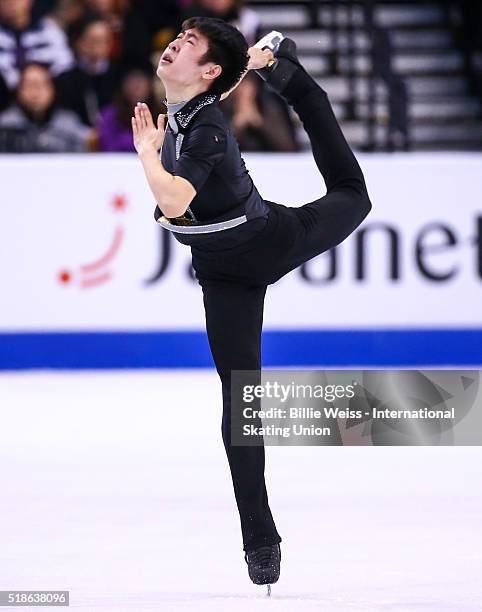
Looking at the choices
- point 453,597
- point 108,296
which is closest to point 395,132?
point 108,296

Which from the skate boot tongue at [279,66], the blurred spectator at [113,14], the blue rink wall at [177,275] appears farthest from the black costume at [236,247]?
the blurred spectator at [113,14]

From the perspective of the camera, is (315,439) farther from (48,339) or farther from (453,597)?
(48,339)

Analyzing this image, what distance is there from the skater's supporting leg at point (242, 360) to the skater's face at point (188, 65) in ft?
1.64

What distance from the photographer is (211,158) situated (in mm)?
3068

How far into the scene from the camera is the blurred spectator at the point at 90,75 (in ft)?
26.6

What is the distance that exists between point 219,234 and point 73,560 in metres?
0.96

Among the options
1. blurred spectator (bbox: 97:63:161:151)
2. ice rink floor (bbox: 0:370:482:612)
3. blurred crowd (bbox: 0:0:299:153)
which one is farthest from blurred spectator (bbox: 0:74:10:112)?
ice rink floor (bbox: 0:370:482:612)

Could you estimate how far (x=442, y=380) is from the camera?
13.0 ft

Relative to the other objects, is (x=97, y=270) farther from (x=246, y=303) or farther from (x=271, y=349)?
(x=246, y=303)

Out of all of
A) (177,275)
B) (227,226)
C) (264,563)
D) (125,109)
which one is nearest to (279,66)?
(227,226)

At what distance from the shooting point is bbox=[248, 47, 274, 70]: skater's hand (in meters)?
3.51

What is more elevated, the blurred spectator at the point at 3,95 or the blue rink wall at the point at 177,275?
the blurred spectator at the point at 3,95

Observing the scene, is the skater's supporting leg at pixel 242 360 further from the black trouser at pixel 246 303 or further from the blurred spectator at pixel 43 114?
the blurred spectator at pixel 43 114

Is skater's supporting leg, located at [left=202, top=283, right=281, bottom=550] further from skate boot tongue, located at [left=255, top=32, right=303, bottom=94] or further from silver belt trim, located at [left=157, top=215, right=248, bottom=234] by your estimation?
skate boot tongue, located at [left=255, top=32, right=303, bottom=94]
